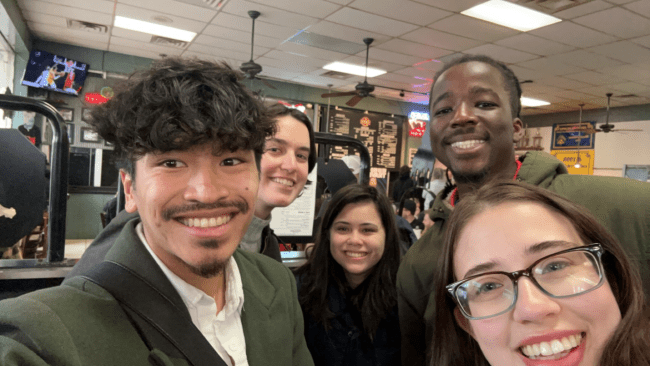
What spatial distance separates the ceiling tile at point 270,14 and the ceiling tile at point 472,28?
168 centimetres

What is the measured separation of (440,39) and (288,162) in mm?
4674

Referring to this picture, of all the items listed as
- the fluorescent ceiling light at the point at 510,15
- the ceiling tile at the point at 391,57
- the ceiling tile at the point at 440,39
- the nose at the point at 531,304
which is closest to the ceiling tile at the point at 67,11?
the ceiling tile at the point at 391,57

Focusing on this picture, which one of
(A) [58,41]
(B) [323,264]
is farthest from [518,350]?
(A) [58,41]

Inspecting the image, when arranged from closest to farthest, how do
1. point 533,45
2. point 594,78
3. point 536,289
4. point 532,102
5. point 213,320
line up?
1. point 536,289
2. point 213,320
3. point 533,45
4. point 594,78
5. point 532,102

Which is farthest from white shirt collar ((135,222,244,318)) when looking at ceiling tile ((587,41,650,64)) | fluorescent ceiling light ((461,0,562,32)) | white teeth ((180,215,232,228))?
ceiling tile ((587,41,650,64))

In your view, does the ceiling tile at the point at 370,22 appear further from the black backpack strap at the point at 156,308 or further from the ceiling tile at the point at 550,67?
the black backpack strap at the point at 156,308

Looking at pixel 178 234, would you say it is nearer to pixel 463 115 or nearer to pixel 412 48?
pixel 463 115

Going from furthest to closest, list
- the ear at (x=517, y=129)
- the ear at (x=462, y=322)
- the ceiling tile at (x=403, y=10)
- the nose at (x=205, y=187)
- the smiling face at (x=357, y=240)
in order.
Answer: the ceiling tile at (x=403, y=10) < the smiling face at (x=357, y=240) < the ear at (x=517, y=129) < the ear at (x=462, y=322) < the nose at (x=205, y=187)

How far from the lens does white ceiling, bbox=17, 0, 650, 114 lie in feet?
15.7

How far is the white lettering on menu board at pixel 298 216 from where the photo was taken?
2.45m

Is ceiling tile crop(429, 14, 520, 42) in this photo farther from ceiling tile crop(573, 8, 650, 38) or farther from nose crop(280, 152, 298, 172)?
nose crop(280, 152, 298, 172)

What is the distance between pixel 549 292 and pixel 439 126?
0.75 meters

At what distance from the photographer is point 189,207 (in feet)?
2.99

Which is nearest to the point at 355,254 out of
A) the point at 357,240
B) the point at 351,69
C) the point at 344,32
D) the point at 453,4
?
the point at 357,240
